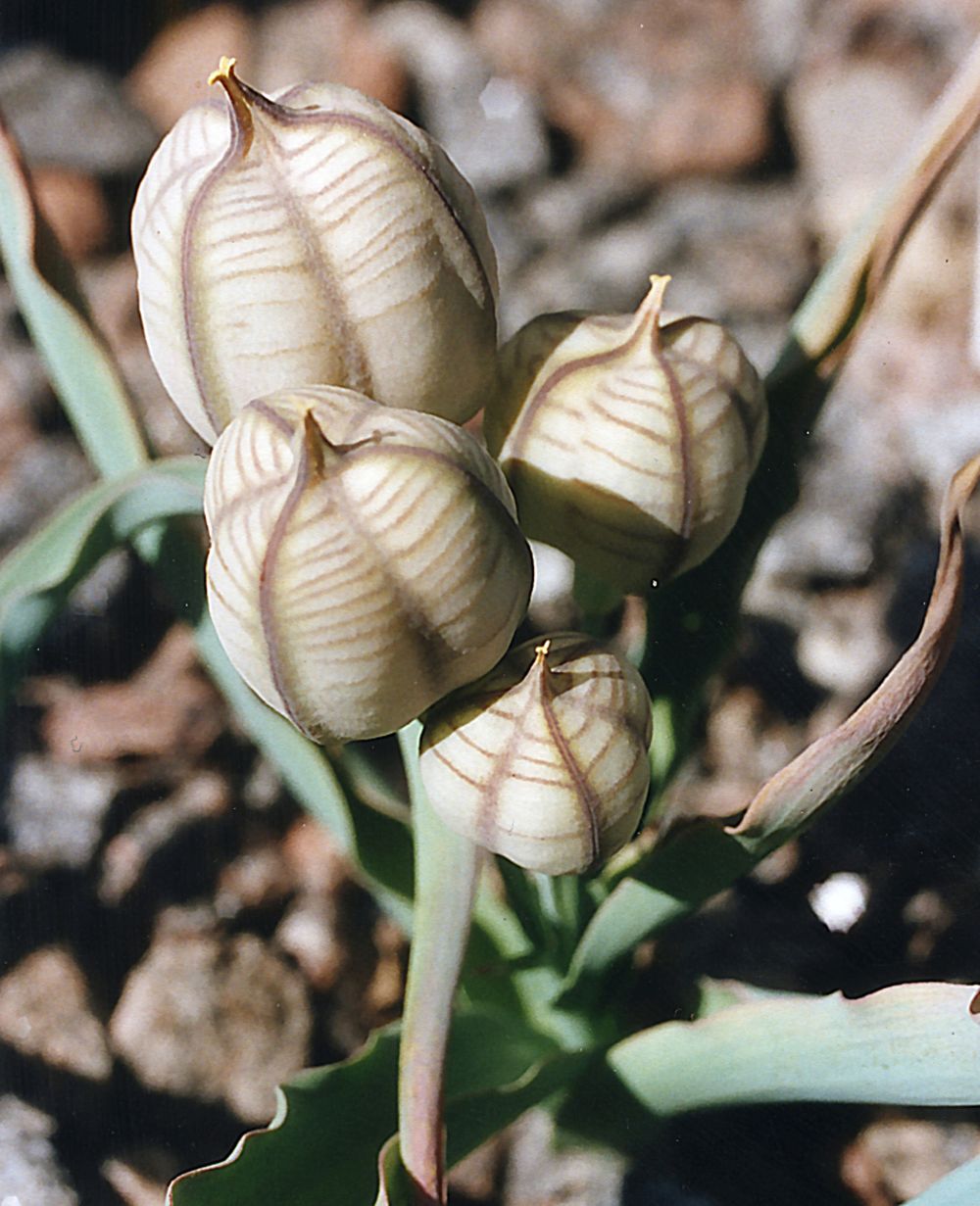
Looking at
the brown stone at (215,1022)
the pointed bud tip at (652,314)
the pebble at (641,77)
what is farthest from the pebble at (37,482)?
the pointed bud tip at (652,314)

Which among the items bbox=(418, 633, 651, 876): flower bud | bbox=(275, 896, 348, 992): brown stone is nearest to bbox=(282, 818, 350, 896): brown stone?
bbox=(275, 896, 348, 992): brown stone

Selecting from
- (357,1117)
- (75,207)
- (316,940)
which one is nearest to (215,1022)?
(316,940)

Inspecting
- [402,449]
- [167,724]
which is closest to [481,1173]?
[167,724]

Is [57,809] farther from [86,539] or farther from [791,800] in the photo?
[791,800]

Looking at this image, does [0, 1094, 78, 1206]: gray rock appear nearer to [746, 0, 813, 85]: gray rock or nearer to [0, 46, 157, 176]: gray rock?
[0, 46, 157, 176]: gray rock

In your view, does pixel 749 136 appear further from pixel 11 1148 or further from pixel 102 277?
pixel 11 1148

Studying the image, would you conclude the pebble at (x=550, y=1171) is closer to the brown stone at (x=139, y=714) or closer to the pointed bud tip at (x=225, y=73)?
the brown stone at (x=139, y=714)
